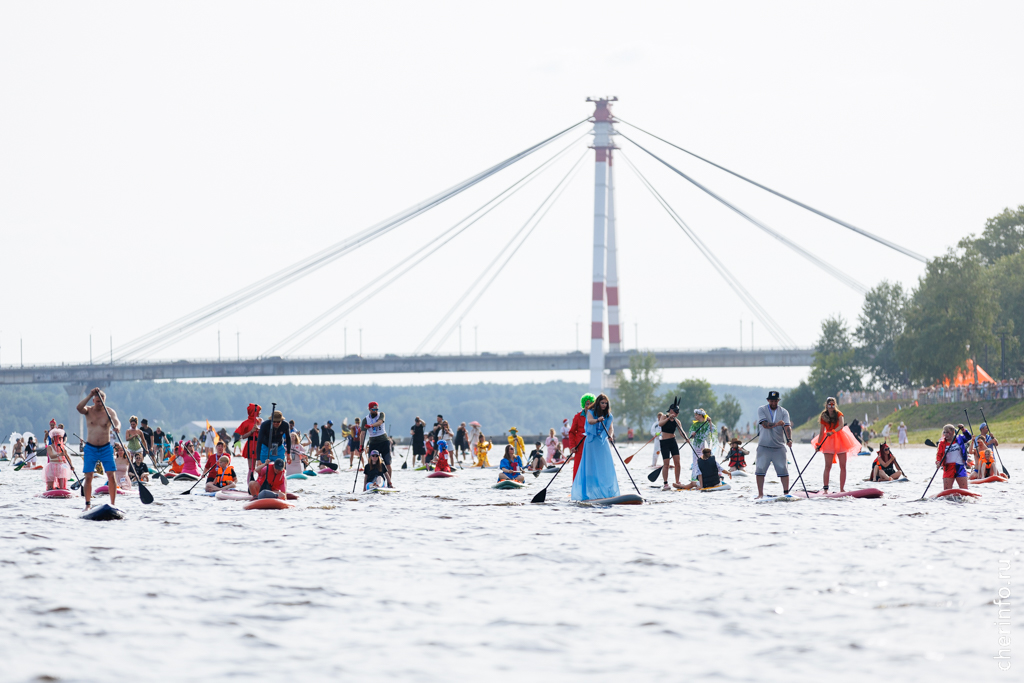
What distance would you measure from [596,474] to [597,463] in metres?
0.16

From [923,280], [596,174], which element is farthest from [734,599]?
[596,174]

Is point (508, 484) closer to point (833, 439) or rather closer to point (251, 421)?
point (251, 421)

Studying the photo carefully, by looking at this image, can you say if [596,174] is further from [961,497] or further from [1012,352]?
[961,497]

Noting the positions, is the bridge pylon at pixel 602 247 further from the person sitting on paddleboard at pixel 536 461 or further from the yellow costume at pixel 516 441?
the person sitting on paddleboard at pixel 536 461

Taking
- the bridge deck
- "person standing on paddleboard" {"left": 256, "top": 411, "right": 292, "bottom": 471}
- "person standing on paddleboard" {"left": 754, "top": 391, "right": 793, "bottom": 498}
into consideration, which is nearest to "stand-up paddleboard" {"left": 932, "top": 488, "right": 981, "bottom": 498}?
"person standing on paddleboard" {"left": 754, "top": 391, "right": 793, "bottom": 498}

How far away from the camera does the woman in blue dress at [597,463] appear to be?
16078 millimetres

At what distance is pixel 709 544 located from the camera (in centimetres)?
1142

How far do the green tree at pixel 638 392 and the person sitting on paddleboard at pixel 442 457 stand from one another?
65041 mm

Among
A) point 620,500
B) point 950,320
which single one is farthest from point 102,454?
point 950,320

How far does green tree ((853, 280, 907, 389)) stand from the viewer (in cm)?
9238

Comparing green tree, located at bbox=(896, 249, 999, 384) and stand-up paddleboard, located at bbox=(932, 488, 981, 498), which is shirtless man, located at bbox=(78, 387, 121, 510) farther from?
green tree, located at bbox=(896, 249, 999, 384)

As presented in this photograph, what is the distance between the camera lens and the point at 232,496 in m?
18.7

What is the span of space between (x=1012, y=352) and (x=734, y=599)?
70317 mm

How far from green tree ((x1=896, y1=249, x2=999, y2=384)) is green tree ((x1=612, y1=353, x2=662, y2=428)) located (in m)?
30.0
